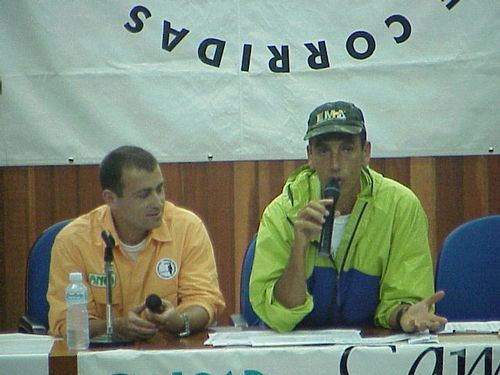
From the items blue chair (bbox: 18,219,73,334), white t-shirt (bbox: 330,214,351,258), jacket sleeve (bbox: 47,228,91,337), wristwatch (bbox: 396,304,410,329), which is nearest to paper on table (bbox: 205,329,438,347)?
wristwatch (bbox: 396,304,410,329)

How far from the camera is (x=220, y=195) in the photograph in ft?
14.6

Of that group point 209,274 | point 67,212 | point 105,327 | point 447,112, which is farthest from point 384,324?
point 67,212

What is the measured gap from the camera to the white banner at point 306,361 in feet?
8.32

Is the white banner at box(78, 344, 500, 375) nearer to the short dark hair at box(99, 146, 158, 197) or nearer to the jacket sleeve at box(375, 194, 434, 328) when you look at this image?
the jacket sleeve at box(375, 194, 434, 328)

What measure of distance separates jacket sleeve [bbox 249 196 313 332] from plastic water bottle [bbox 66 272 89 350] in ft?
2.00

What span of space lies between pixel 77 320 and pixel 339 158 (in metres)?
1.07

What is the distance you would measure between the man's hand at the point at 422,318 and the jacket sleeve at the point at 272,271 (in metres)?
0.32

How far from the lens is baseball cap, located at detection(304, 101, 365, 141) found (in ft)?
10.1

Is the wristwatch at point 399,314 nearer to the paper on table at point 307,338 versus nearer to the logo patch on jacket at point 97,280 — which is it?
the paper on table at point 307,338

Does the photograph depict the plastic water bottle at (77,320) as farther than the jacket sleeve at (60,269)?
No

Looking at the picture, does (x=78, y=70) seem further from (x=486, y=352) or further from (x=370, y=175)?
(x=486, y=352)

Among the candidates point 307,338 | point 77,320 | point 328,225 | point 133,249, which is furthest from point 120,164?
point 307,338

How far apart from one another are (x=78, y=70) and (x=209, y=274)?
4.86ft

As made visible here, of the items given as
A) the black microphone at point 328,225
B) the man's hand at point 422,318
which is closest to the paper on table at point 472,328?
the man's hand at point 422,318
